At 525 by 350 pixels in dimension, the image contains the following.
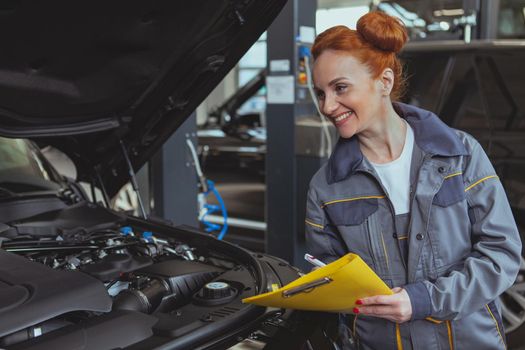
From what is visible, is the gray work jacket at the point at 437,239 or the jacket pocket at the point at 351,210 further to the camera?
the jacket pocket at the point at 351,210

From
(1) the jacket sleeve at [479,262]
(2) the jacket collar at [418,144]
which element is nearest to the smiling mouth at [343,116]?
(2) the jacket collar at [418,144]

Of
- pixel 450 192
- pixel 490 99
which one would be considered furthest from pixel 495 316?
pixel 490 99

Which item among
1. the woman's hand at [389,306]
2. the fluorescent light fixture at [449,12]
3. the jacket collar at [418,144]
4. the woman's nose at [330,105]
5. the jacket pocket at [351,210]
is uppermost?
the fluorescent light fixture at [449,12]

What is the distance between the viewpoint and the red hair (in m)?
1.67

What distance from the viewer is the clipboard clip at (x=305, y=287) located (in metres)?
1.32

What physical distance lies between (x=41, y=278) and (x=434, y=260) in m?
1.07

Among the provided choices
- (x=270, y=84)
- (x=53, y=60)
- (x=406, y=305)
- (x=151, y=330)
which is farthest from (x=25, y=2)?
(x=270, y=84)

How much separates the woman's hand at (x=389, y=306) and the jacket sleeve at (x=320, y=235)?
32 cm

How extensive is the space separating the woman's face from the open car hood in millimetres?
438

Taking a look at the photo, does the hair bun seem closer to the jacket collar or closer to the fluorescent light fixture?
the jacket collar

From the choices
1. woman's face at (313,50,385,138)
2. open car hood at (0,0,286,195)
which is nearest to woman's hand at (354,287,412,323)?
woman's face at (313,50,385,138)

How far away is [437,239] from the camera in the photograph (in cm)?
162

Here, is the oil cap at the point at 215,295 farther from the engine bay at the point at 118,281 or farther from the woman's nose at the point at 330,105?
the woman's nose at the point at 330,105

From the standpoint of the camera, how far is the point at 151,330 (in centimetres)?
142
